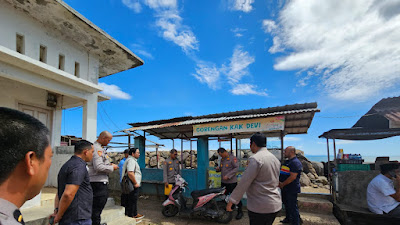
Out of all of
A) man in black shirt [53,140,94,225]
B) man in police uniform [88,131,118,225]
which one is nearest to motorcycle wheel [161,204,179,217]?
man in police uniform [88,131,118,225]

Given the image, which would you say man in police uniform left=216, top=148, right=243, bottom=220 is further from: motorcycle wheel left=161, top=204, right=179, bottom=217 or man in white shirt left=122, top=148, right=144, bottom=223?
man in white shirt left=122, top=148, right=144, bottom=223

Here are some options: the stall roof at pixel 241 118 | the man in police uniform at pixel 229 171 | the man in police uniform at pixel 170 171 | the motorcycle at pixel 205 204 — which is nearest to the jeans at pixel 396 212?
the stall roof at pixel 241 118

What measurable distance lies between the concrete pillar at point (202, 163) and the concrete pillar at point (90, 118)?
357cm

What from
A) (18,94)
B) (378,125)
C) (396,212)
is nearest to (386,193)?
(396,212)

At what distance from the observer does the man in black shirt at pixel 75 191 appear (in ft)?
8.28

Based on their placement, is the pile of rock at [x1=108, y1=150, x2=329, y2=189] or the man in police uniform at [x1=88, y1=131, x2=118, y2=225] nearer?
the man in police uniform at [x1=88, y1=131, x2=118, y2=225]

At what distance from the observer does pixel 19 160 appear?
3.03 ft

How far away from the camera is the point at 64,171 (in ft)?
8.69

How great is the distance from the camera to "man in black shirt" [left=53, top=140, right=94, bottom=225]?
99.3 inches

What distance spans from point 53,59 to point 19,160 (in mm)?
6015

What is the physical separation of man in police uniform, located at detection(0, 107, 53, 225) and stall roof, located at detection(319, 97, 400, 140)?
7.76 m

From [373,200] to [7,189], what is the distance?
6.57m

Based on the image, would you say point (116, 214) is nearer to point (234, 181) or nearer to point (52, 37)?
point (234, 181)

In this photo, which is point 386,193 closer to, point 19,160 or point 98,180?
point 98,180
